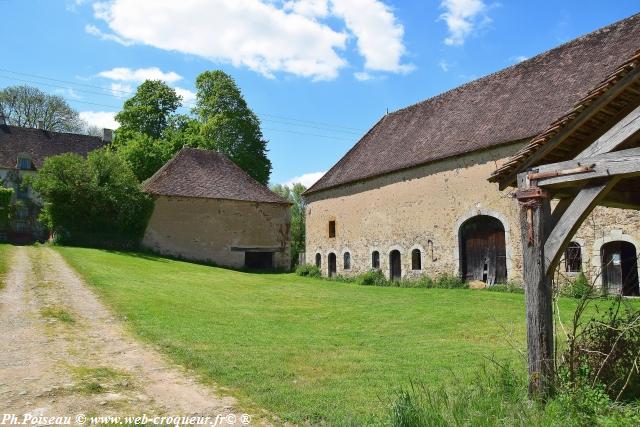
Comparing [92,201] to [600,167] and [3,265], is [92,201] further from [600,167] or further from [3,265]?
[600,167]

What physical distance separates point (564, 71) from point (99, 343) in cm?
1633

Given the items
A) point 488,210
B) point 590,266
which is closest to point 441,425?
point 590,266

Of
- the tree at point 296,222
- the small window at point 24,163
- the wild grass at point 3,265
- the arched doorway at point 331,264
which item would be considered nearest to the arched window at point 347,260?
the arched doorway at point 331,264

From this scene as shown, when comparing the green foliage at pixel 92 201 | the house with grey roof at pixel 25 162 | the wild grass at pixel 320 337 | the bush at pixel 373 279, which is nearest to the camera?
the wild grass at pixel 320 337

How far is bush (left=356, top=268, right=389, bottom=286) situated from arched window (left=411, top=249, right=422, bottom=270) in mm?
1487

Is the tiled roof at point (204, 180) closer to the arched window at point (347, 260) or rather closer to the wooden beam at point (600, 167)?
the arched window at point (347, 260)

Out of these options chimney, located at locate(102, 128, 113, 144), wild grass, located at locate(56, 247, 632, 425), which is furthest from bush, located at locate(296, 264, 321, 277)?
chimney, located at locate(102, 128, 113, 144)

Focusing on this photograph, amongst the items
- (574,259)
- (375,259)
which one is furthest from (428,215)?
(574,259)

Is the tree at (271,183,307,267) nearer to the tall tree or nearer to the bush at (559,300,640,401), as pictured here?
the tall tree

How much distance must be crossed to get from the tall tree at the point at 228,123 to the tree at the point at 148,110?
2563 millimetres

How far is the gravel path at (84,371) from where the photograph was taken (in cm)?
473

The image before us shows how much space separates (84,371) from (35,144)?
117 ft

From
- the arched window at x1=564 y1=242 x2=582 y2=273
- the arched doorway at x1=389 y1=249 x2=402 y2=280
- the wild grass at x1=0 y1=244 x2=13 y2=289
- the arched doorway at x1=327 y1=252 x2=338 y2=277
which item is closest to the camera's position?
the wild grass at x1=0 y1=244 x2=13 y2=289

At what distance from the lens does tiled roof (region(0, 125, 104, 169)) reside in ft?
112
